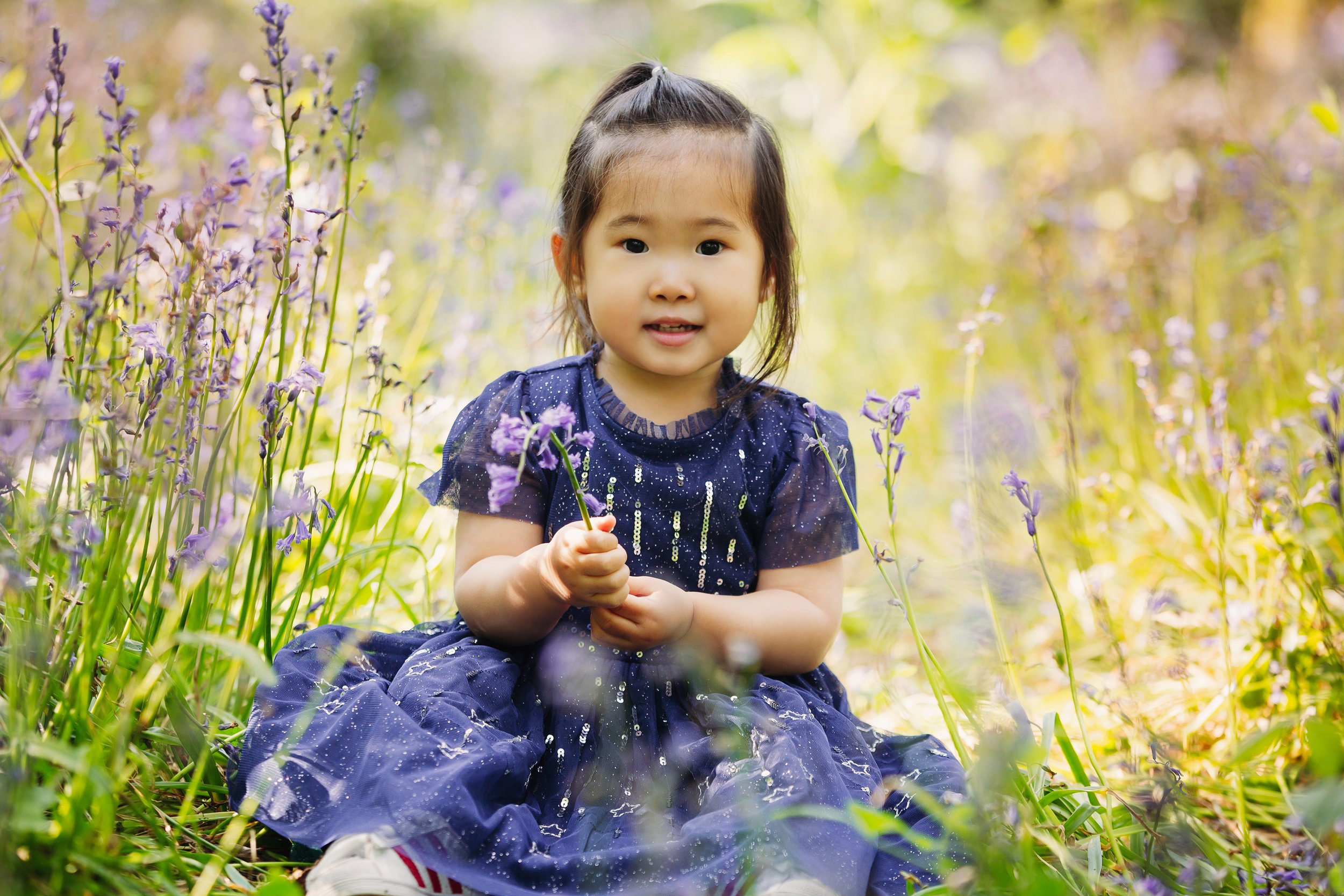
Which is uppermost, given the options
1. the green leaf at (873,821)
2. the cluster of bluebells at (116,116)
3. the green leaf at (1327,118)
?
the green leaf at (1327,118)

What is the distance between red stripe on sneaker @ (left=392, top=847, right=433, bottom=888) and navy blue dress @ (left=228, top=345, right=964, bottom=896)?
15 mm

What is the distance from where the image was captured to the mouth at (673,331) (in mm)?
1701

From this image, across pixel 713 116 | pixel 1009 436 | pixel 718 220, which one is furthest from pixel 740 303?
pixel 1009 436

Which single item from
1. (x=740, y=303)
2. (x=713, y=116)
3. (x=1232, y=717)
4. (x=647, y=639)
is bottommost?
(x=1232, y=717)

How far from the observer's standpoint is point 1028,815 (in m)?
1.37

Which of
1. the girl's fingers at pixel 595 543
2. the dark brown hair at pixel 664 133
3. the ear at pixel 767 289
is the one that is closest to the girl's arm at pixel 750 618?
the girl's fingers at pixel 595 543

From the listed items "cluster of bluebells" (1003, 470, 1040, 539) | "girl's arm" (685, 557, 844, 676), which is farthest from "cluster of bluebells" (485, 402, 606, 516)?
"cluster of bluebells" (1003, 470, 1040, 539)

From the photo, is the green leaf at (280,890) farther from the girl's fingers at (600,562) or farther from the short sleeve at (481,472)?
the short sleeve at (481,472)

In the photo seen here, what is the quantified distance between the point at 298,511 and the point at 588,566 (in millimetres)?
415

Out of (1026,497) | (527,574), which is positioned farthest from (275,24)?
(1026,497)

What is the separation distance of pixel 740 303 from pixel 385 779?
0.87m

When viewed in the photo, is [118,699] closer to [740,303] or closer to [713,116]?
[740,303]

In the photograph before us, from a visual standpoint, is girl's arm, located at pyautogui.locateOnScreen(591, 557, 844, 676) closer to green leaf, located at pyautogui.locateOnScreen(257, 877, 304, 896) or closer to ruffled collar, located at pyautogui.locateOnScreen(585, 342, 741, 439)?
ruffled collar, located at pyautogui.locateOnScreen(585, 342, 741, 439)

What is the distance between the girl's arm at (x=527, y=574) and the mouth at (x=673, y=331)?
294 mm
